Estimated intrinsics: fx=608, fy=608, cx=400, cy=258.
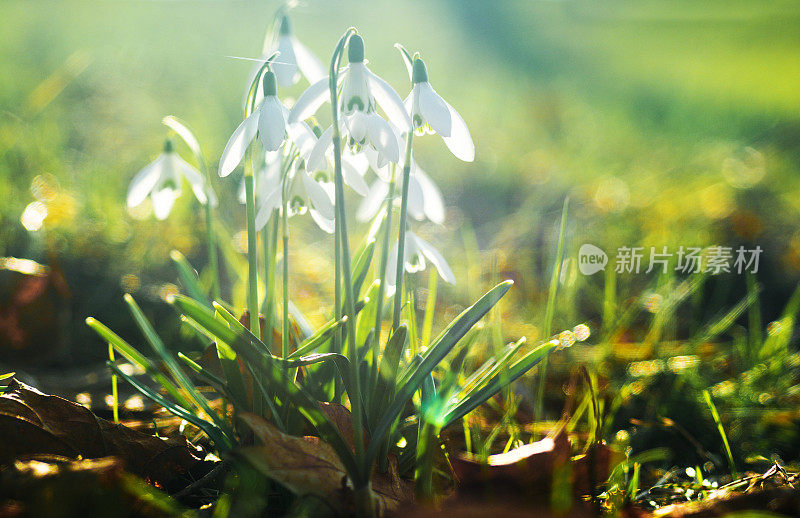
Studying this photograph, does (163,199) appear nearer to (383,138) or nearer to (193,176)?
(193,176)

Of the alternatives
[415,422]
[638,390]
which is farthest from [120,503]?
[638,390]

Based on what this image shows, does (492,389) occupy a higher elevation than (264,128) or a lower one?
lower

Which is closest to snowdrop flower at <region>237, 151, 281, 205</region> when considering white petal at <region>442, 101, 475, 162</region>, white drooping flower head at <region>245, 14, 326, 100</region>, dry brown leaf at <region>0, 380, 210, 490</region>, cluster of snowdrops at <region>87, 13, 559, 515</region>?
cluster of snowdrops at <region>87, 13, 559, 515</region>

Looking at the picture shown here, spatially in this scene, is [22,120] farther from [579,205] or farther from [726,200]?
[726,200]

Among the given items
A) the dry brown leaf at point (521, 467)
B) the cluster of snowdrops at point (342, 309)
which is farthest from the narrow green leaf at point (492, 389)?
the dry brown leaf at point (521, 467)

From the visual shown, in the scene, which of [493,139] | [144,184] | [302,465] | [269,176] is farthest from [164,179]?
[493,139]
